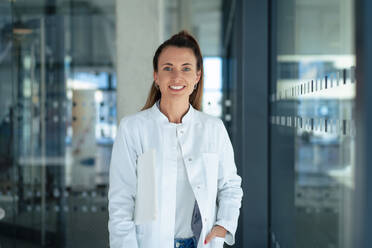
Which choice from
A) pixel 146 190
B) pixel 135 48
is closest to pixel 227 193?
pixel 146 190

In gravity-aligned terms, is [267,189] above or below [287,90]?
below

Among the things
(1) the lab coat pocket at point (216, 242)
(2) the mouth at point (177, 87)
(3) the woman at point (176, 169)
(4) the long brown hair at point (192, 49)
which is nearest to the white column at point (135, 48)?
(4) the long brown hair at point (192, 49)

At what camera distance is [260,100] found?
352cm

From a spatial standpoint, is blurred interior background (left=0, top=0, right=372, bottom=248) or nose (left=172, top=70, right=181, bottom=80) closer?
blurred interior background (left=0, top=0, right=372, bottom=248)

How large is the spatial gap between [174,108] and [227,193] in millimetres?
506

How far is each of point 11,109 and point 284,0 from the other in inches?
144

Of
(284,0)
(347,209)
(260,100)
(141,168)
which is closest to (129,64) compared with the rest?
(260,100)

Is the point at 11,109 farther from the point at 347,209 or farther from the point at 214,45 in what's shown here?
the point at 214,45

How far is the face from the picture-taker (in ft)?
6.97

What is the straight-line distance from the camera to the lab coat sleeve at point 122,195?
1986mm

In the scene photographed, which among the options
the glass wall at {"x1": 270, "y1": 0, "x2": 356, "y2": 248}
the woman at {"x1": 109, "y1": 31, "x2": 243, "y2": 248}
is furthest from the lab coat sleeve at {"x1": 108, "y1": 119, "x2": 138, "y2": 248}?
the glass wall at {"x1": 270, "y1": 0, "x2": 356, "y2": 248}

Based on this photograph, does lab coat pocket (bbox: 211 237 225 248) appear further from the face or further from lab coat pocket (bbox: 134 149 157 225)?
the face

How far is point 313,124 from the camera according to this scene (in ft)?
7.24

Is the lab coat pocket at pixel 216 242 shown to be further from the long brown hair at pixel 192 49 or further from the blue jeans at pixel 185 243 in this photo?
the long brown hair at pixel 192 49
